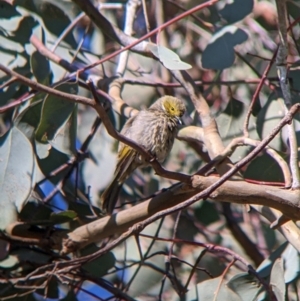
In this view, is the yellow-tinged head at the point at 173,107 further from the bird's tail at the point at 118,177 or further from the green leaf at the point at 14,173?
the green leaf at the point at 14,173

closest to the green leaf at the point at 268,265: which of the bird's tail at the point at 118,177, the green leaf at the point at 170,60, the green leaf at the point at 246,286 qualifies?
the green leaf at the point at 246,286

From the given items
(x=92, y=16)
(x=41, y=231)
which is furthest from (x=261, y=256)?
(x=92, y=16)

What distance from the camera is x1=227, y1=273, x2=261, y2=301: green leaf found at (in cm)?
308

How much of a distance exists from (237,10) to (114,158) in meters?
1.24

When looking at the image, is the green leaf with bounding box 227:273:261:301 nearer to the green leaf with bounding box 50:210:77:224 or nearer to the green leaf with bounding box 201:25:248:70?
the green leaf with bounding box 50:210:77:224

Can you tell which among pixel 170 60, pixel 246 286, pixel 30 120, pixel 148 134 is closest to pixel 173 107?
pixel 148 134

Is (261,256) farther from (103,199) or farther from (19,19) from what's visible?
(19,19)

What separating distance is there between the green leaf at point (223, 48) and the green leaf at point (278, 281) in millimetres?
1116

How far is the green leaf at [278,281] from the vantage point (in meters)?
2.86

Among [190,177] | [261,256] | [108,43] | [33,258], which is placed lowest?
Result: [261,256]

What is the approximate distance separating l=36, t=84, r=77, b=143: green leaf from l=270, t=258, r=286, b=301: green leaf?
1191mm

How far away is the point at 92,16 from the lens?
12.5 feet

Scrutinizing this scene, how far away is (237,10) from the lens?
3773 millimetres

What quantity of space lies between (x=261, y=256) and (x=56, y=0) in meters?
1.96
